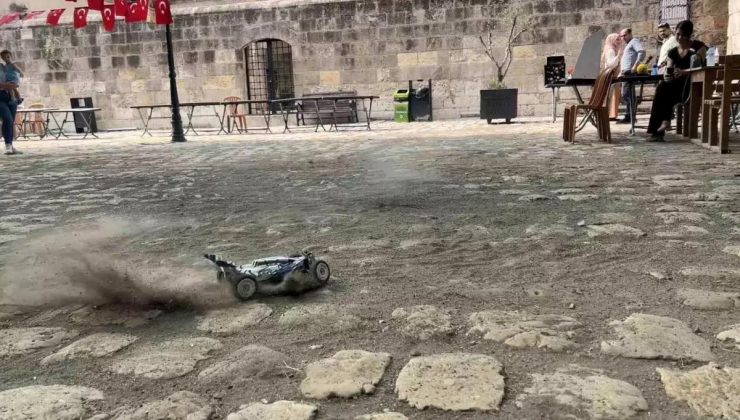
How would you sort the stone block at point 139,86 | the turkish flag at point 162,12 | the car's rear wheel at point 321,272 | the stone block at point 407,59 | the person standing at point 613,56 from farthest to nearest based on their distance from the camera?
the stone block at point 139,86 < the stone block at point 407,59 < the turkish flag at point 162,12 < the person standing at point 613,56 < the car's rear wheel at point 321,272

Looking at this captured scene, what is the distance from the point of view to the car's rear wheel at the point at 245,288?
2.53 meters

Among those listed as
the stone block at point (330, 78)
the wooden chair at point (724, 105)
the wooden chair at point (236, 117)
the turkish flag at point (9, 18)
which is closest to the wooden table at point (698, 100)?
the wooden chair at point (724, 105)

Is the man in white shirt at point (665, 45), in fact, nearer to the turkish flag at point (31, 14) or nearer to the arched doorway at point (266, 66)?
the arched doorway at point (266, 66)

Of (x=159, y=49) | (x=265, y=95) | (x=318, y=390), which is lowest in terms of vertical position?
(x=318, y=390)

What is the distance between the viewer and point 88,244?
361cm

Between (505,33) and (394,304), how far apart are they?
13.5 meters

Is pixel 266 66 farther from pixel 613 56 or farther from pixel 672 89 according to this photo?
pixel 672 89

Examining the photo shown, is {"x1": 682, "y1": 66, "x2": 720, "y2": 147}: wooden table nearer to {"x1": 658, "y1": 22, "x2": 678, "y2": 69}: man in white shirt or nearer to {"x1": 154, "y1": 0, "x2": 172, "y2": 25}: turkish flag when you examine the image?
{"x1": 658, "y1": 22, "x2": 678, "y2": 69}: man in white shirt

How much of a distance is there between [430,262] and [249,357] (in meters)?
1.23

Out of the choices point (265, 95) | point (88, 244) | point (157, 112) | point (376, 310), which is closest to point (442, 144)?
point (88, 244)

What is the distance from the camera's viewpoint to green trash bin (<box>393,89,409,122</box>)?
14.9 m

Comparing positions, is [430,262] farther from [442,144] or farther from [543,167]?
[442,144]

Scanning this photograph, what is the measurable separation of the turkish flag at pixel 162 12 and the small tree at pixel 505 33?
279 inches

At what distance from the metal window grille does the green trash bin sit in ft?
19.7
